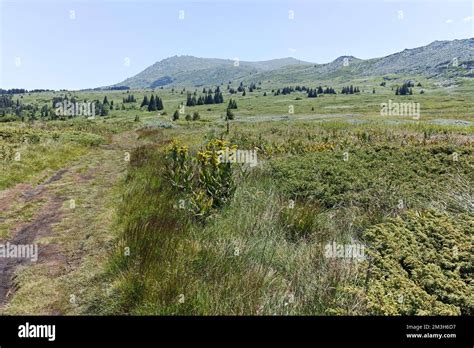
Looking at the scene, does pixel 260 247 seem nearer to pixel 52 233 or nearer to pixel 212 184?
pixel 212 184

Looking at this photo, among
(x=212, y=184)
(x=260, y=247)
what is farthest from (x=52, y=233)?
(x=260, y=247)

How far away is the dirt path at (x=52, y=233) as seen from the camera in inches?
204

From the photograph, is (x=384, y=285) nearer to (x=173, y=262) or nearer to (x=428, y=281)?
(x=428, y=281)

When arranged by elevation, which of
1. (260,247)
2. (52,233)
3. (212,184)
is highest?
(212,184)

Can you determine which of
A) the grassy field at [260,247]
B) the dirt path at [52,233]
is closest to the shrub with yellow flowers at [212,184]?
the grassy field at [260,247]

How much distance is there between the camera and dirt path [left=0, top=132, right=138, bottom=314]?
5176 millimetres

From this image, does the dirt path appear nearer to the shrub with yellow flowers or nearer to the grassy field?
the grassy field

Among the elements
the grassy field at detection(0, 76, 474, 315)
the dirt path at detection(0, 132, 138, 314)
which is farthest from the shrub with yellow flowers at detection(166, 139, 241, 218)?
the dirt path at detection(0, 132, 138, 314)

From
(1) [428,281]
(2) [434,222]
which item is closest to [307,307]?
(1) [428,281]

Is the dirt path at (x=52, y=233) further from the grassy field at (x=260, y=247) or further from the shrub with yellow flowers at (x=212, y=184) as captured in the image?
the shrub with yellow flowers at (x=212, y=184)

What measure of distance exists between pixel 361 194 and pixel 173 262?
595 cm

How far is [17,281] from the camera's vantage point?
564cm

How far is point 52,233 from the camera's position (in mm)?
7805
